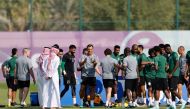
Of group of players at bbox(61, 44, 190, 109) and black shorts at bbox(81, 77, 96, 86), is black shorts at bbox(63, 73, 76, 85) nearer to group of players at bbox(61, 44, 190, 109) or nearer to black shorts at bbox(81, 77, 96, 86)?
group of players at bbox(61, 44, 190, 109)

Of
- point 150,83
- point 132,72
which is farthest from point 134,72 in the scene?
point 150,83

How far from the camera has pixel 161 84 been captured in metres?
30.2

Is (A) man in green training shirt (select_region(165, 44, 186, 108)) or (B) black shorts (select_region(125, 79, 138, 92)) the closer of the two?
(A) man in green training shirt (select_region(165, 44, 186, 108))

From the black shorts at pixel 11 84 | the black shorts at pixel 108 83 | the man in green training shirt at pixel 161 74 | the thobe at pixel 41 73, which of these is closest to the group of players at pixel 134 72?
the black shorts at pixel 108 83

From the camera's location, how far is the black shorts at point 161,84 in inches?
1189

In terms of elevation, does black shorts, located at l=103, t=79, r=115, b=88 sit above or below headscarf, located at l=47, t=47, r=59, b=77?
below

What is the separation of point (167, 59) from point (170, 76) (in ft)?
2.11

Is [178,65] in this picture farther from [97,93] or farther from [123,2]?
[123,2]

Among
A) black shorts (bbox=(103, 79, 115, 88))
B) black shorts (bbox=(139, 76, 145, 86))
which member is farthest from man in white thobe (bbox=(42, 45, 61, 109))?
black shorts (bbox=(139, 76, 145, 86))

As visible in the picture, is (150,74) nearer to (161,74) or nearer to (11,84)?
(161,74)

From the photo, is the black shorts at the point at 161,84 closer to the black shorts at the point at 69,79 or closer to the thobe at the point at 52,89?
the thobe at the point at 52,89

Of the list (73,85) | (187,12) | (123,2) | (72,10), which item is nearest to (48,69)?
(73,85)

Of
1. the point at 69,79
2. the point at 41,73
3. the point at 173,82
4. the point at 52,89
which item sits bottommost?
the point at 52,89

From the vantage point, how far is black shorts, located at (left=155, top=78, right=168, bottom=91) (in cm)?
3020
